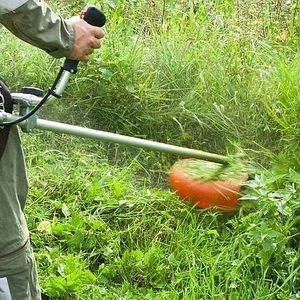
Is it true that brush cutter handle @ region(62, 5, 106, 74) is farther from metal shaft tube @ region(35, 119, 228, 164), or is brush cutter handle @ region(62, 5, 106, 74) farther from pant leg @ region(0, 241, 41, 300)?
pant leg @ region(0, 241, 41, 300)

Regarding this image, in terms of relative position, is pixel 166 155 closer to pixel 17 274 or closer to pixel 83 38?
pixel 17 274

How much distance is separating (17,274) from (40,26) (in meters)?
0.84

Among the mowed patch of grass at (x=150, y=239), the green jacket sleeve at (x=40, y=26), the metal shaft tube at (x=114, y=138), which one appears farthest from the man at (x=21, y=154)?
the mowed patch of grass at (x=150, y=239)

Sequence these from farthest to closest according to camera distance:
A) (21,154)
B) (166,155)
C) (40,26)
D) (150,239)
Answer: (166,155)
(150,239)
(21,154)
(40,26)

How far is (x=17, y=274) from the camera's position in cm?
244

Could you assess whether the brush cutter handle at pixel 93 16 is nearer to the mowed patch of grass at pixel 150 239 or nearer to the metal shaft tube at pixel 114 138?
the metal shaft tube at pixel 114 138

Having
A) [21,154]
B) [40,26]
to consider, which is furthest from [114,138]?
[40,26]

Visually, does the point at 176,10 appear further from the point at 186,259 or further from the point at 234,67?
the point at 186,259

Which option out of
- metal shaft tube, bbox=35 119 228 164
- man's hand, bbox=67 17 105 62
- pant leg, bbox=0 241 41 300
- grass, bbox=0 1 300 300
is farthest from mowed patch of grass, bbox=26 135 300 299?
man's hand, bbox=67 17 105 62

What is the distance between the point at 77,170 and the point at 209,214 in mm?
792

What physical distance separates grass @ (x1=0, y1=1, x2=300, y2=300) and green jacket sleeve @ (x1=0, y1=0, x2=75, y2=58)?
1169 mm

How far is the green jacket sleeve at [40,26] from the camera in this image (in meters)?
2.06

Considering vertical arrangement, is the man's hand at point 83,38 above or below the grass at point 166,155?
above

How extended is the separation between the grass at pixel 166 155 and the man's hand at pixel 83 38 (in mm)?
1082
